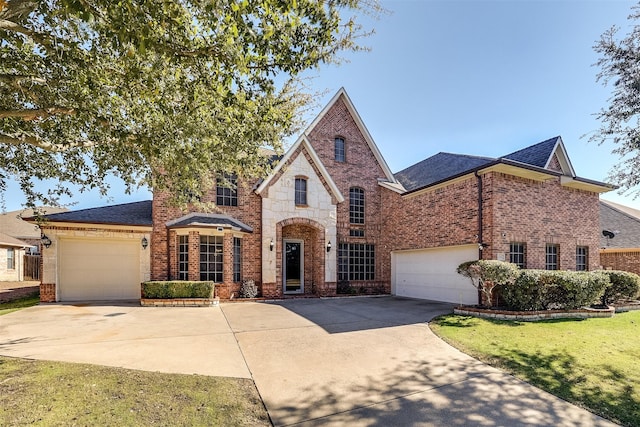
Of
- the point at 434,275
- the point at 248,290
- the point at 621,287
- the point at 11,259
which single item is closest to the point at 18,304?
the point at 248,290

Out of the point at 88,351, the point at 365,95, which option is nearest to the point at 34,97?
the point at 88,351

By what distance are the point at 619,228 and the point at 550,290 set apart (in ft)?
39.4

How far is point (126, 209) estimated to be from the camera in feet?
46.7

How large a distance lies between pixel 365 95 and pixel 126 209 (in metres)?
11.8

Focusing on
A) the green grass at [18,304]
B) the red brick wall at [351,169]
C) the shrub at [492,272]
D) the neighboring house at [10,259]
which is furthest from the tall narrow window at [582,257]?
the neighboring house at [10,259]

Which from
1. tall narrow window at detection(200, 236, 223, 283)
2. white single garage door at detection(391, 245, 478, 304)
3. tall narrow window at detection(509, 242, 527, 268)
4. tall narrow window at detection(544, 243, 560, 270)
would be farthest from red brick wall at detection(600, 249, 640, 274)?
tall narrow window at detection(200, 236, 223, 283)

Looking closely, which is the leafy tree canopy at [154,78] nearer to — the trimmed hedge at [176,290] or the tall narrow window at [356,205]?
the trimmed hedge at [176,290]

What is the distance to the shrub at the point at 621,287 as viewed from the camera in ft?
38.1

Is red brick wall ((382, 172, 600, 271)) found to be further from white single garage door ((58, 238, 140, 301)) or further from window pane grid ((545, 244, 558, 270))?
white single garage door ((58, 238, 140, 301))

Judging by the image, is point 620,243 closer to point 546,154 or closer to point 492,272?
point 546,154

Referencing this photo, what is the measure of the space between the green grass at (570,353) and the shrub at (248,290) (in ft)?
25.6

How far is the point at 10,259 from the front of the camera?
2333 centimetres

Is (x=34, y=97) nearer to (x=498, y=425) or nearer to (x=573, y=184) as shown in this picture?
(x=498, y=425)

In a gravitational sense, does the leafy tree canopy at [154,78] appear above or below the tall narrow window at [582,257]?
above
